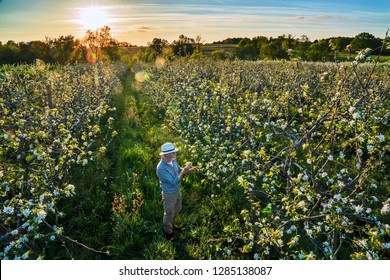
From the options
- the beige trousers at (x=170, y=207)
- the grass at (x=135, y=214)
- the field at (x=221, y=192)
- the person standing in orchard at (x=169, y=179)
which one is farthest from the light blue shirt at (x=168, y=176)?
the field at (x=221, y=192)

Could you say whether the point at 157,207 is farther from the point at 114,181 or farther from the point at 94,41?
the point at 94,41

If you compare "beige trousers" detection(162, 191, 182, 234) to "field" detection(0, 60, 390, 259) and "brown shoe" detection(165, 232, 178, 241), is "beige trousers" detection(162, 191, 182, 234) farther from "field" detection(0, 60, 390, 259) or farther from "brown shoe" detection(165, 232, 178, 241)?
"field" detection(0, 60, 390, 259)

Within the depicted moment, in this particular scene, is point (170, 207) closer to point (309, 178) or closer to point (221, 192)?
point (221, 192)

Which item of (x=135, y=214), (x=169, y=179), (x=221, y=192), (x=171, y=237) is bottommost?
(x=171, y=237)

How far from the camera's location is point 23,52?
2616 inches

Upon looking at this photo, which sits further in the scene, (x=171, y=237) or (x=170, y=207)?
(x=171, y=237)

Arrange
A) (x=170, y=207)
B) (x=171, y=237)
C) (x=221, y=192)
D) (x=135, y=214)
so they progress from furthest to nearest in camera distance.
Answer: (x=221, y=192) → (x=135, y=214) → (x=171, y=237) → (x=170, y=207)

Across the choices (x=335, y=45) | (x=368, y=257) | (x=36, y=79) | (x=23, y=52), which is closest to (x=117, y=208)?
(x=368, y=257)

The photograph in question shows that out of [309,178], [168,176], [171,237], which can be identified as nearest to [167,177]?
[168,176]

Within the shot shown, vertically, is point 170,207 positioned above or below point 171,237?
above

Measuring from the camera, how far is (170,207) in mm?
6074

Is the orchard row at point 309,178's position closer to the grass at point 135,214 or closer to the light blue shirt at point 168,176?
the grass at point 135,214

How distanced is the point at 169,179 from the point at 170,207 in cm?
70

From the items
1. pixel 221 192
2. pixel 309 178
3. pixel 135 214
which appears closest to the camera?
pixel 309 178
